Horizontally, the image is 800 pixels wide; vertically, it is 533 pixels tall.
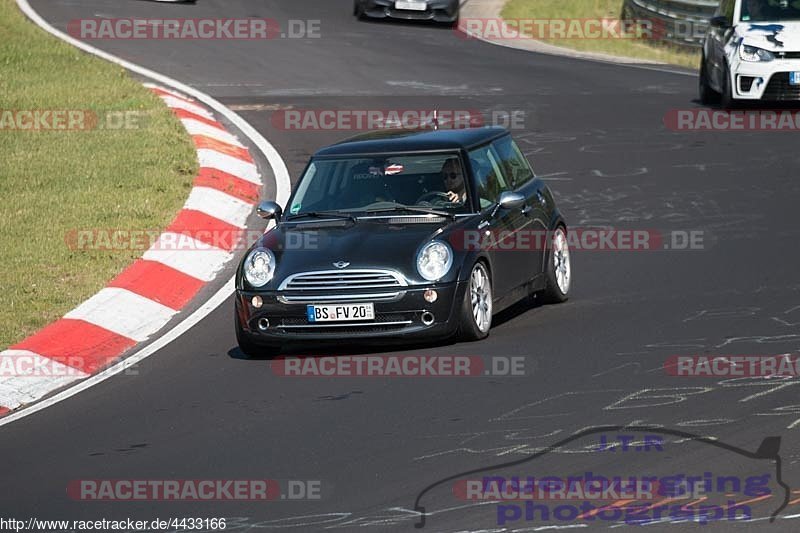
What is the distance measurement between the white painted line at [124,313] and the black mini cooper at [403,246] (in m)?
1.27

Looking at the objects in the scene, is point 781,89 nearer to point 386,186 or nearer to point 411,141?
point 411,141

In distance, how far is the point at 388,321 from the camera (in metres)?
10.5

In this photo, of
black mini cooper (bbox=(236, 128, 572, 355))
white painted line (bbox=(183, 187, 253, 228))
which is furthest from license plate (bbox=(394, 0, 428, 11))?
black mini cooper (bbox=(236, 128, 572, 355))

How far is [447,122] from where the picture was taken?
20.0 m

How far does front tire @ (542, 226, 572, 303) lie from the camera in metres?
12.2

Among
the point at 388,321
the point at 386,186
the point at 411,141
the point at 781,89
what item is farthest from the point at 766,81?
the point at 388,321

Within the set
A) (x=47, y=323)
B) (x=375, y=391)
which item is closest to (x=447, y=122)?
(x=47, y=323)

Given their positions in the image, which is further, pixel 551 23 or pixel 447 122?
pixel 551 23

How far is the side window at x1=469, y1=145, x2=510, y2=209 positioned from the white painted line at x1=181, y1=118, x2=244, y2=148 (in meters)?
6.89

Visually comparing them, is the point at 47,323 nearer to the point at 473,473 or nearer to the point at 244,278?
the point at 244,278

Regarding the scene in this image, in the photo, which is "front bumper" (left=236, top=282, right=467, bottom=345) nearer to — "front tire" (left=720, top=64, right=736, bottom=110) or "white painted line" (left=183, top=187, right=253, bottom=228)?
"white painted line" (left=183, top=187, right=253, bottom=228)

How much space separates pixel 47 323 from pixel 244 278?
1799 millimetres

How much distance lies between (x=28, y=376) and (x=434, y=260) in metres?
2.84

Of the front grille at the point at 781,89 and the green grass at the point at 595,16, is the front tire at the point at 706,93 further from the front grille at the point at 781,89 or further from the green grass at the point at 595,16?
the green grass at the point at 595,16
